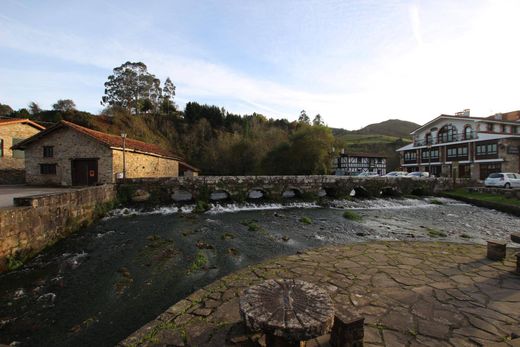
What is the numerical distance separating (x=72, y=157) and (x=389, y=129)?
4752 inches

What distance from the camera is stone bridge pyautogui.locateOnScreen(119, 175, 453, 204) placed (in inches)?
701

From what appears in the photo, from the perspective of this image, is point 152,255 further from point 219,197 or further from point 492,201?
point 492,201

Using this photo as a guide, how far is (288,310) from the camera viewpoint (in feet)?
8.76

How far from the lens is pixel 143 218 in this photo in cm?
1398

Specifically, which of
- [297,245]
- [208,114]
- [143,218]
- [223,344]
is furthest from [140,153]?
[208,114]

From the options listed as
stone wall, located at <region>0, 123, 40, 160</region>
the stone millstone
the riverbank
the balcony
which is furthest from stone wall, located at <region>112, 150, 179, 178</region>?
the balcony

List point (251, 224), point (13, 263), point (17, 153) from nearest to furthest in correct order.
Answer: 1. point (13, 263)
2. point (251, 224)
3. point (17, 153)

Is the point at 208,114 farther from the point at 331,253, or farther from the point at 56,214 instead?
the point at 331,253

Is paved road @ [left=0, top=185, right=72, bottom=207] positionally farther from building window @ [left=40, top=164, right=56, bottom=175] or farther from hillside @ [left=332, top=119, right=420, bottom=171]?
hillside @ [left=332, top=119, right=420, bottom=171]

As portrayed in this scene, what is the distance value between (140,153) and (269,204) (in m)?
13.6

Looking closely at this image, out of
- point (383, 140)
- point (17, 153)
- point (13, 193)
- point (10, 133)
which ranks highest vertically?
point (383, 140)

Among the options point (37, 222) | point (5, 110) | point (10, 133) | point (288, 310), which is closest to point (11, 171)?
point (10, 133)

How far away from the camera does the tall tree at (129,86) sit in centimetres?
4978

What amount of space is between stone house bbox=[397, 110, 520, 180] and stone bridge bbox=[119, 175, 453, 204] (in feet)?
36.0
